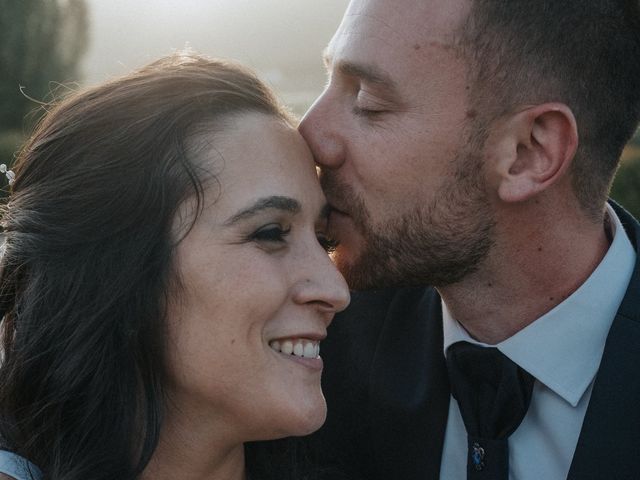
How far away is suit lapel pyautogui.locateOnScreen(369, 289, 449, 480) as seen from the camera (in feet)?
9.91

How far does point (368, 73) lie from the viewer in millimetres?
2959

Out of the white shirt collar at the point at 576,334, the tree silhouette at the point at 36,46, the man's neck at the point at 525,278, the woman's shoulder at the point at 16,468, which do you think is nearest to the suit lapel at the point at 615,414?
the white shirt collar at the point at 576,334

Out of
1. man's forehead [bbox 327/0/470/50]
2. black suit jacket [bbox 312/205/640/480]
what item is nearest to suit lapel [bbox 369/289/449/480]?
black suit jacket [bbox 312/205/640/480]

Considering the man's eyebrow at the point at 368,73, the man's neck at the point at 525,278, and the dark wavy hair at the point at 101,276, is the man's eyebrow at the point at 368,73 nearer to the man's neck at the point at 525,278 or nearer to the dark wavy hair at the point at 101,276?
the dark wavy hair at the point at 101,276

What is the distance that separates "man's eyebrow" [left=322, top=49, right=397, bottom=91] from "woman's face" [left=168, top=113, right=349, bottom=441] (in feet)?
1.60

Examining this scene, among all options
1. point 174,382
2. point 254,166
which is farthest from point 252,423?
point 254,166

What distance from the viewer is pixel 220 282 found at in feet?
8.09

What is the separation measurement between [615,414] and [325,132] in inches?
50.8

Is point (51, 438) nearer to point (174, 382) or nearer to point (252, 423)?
point (174, 382)

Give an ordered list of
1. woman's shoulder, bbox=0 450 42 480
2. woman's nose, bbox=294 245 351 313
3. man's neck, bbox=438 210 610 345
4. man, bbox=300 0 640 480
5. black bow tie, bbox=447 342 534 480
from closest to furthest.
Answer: woman's shoulder, bbox=0 450 42 480 → woman's nose, bbox=294 245 351 313 → black bow tie, bbox=447 342 534 480 → man, bbox=300 0 640 480 → man's neck, bbox=438 210 610 345

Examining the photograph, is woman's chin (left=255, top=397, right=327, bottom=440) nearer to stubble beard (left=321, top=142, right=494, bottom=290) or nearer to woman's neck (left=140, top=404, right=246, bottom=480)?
woman's neck (left=140, top=404, right=246, bottom=480)

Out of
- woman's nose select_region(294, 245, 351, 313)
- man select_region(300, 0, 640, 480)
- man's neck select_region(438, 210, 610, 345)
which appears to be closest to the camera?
woman's nose select_region(294, 245, 351, 313)

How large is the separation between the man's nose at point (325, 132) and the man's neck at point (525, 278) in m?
0.64

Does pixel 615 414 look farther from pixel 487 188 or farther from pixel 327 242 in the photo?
pixel 327 242
